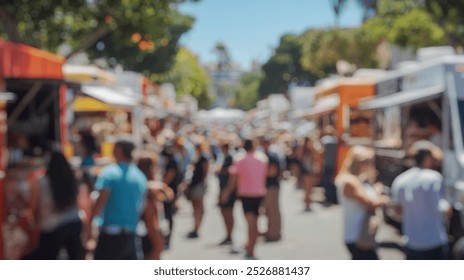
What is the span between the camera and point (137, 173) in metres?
4.69

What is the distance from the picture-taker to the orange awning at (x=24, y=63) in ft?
21.7

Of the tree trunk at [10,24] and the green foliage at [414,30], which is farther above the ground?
the green foliage at [414,30]

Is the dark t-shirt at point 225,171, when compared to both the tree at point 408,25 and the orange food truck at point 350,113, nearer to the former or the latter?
the orange food truck at point 350,113

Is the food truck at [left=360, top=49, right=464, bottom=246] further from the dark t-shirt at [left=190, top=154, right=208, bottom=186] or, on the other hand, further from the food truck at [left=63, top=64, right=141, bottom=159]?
the food truck at [left=63, top=64, right=141, bottom=159]

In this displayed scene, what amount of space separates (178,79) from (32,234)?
943 inches

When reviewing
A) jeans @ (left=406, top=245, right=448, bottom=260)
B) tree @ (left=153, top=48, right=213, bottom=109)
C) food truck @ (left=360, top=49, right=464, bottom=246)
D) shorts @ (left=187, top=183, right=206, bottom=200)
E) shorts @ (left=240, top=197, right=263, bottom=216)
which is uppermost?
tree @ (left=153, top=48, right=213, bottom=109)

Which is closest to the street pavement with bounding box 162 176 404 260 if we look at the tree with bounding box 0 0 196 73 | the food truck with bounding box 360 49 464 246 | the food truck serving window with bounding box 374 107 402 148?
the food truck with bounding box 360 49 464 246

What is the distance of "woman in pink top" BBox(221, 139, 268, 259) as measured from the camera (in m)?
7.31

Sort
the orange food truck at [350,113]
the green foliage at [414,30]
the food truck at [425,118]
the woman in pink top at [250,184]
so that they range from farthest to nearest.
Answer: the green foliage at [414,30] → the orange food truck at [350,113] → the woman in pink top at [250,184] → the food truck at [425,118]

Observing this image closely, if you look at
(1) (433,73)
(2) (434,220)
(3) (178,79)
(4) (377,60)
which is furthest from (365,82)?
(4) (377,60)

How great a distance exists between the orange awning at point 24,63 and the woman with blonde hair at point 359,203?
3.43 metres

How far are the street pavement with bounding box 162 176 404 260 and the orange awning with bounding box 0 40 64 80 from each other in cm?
245

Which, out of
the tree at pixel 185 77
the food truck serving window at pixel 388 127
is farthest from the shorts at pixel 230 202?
the tree at pixel 185 77

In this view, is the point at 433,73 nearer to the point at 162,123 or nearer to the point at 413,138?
the point at 413,138
